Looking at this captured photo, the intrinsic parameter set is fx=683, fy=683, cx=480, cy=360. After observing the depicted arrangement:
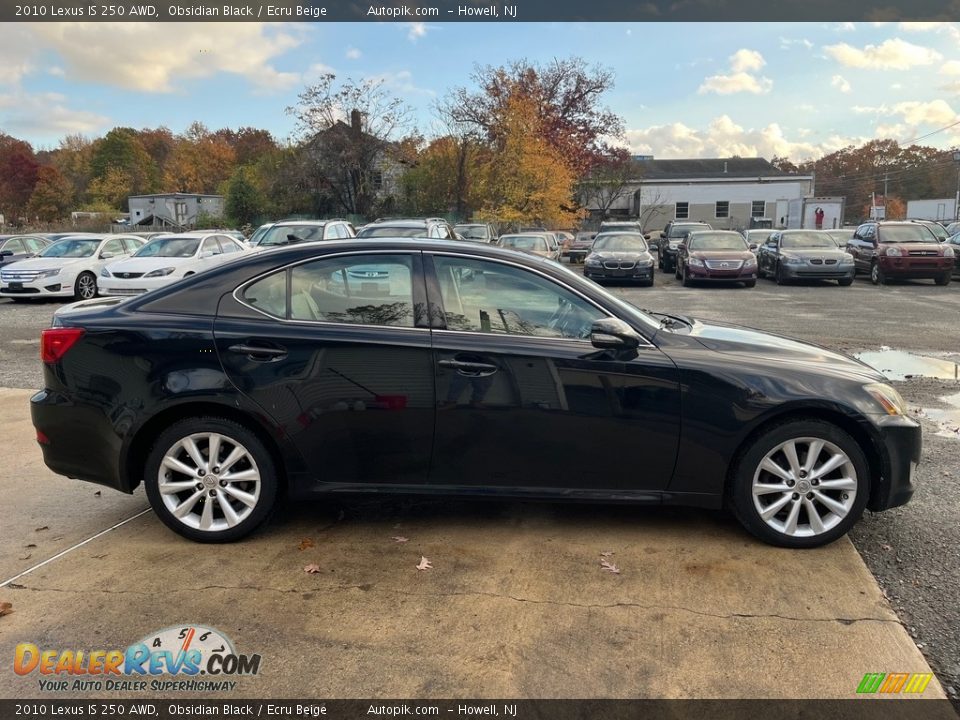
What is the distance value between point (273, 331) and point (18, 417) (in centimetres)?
432

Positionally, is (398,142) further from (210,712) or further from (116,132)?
(116,132)

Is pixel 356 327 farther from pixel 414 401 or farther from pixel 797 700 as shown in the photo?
pixel 797 700

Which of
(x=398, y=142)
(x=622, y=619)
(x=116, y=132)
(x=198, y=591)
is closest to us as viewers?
(x=622, y=619)

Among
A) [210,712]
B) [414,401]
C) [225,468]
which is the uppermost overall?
[414,401]

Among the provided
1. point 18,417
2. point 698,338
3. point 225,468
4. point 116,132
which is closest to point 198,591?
point 225,468

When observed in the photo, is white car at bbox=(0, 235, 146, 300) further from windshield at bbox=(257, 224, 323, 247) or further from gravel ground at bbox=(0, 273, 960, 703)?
windshield at bbox=(257, 224, 323, 247)

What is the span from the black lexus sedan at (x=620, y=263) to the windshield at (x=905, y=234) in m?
6.90

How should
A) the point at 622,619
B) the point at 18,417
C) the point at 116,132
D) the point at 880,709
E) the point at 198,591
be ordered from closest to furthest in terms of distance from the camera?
the point at 880,709
the point at 622,619
the point at 198,591
the point at 18,417
the point at 116,132

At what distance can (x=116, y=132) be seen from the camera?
82.5 metres

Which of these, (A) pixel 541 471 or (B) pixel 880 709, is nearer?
(B) pixel 880 709

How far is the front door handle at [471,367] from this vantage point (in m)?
3.61

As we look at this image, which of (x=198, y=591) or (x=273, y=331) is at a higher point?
(x=273, y=331)

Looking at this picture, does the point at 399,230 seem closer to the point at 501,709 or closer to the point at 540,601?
the point at 540,601

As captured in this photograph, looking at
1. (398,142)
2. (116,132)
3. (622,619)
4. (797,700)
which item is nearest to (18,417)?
(622,619)
